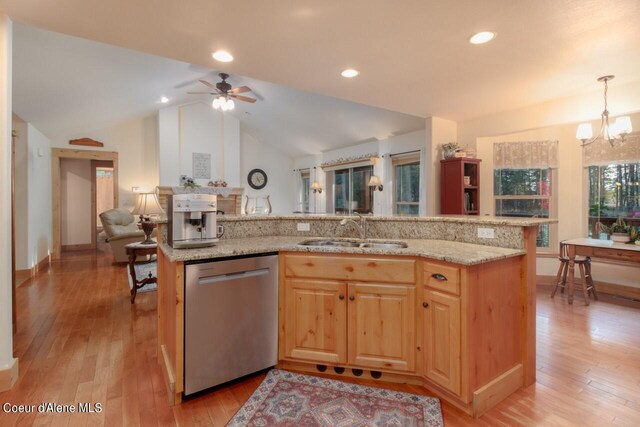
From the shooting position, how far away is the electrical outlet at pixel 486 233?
88.4 inches

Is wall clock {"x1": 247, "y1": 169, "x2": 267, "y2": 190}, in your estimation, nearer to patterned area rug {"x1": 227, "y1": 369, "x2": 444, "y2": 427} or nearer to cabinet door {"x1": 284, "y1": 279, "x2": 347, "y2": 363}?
cabinet door {"x1": 284, "y1": 279, "x2": 347, "y2": 363}

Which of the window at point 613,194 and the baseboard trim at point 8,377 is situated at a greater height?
the window at point 613,194

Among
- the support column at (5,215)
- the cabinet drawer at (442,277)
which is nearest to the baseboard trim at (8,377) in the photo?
the support column at (5,215)

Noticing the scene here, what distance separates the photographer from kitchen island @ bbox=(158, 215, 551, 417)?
1.83 metres

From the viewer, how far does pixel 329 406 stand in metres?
1.86

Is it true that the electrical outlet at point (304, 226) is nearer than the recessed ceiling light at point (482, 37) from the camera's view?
No

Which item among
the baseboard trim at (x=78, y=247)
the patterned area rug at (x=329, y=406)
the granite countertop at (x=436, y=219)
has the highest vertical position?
the granite countertop at (x=436, y=219)

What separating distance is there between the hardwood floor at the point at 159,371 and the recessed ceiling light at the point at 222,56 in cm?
239

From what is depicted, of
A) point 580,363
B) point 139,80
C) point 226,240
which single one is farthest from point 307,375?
point 139,80

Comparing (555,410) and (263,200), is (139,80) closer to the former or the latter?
(263,200)

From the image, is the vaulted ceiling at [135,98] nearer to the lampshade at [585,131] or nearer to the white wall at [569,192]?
the white wall at [569,192]

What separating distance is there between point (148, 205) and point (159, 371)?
18.0 feet

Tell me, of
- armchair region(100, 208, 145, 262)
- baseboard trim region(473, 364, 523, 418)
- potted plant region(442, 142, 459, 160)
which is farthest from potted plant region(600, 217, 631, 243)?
armchair region(100, 208, 145, 262)

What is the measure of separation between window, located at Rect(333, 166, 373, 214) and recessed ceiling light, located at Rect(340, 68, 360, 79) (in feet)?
13.1
